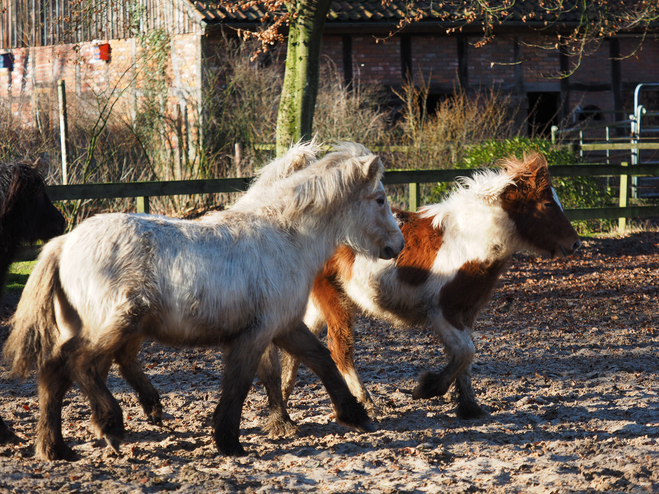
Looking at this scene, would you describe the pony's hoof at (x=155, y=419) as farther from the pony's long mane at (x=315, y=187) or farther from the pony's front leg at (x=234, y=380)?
the pony's long mane at (x=315, y=187)

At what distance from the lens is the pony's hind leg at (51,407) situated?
152 inches

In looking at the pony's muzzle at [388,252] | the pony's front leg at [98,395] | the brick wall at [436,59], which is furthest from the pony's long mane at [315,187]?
the brick wall at [436,59]

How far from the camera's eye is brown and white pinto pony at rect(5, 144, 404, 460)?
12.3 ft

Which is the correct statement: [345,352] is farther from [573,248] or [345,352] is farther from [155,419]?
[573,248]

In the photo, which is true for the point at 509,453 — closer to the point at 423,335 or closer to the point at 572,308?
the point at 423,335

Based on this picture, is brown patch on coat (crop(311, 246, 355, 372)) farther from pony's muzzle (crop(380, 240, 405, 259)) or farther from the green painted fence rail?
the green painted fence rail

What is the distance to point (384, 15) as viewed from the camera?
58.4ft

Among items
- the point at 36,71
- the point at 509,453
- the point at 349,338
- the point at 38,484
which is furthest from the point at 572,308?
the point at 36,71

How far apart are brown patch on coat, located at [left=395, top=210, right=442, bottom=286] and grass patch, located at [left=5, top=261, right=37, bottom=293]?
541 cm

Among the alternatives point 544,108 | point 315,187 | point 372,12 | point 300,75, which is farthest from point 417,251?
point 544,108

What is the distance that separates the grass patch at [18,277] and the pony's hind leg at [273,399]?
5225 millimetres

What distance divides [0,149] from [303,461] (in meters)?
8.38

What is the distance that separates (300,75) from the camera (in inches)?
401

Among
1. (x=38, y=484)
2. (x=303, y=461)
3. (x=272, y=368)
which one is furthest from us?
(x=272, y=368)
